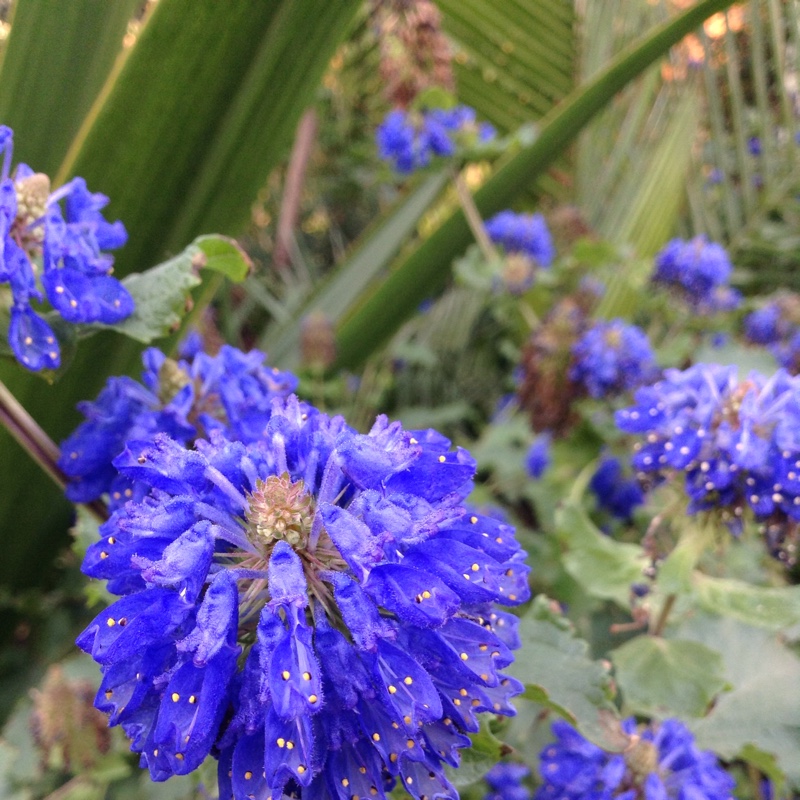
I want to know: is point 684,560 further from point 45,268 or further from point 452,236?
point 452,236

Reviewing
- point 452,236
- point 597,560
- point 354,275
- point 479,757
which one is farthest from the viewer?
point 354,275

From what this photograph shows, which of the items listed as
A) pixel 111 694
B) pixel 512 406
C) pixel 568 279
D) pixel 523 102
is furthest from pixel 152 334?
pixel 523 102

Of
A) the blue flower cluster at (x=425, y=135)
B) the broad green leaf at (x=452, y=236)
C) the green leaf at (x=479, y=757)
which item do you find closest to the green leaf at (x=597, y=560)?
the green leaf at (x=479, y=757)

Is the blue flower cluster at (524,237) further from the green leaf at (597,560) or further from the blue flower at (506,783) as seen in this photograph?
the blue flower at (506,783)

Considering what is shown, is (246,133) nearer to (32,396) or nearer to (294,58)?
(294,58)

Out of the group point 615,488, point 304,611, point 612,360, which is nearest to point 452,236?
point 612,360
